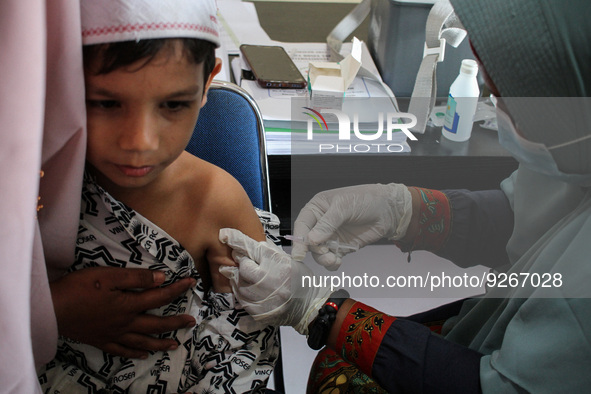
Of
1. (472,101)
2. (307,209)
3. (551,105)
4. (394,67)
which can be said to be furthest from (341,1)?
(551,105)

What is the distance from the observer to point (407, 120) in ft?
5.18

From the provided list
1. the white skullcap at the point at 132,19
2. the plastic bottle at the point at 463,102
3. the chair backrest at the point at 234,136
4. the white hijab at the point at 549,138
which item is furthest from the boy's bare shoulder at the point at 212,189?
the plastic bottle at the point at 463,102

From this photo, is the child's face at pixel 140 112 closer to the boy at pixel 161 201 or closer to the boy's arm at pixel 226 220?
the boy at pixel 161 201

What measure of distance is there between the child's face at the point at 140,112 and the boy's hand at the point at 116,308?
0.67ft

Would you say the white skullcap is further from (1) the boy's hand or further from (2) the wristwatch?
Answer: (2) the wristwatch

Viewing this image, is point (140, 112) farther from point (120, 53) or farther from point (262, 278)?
point (262, 278)

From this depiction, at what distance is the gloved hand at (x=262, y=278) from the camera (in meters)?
0.98

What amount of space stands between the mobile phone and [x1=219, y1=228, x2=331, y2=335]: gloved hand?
69 cm

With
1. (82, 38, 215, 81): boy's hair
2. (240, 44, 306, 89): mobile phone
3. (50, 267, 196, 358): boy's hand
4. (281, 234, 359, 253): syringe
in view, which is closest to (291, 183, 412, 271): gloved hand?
(281, 234, 359, 253): syringe

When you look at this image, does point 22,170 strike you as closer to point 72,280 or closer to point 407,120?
point 72,280

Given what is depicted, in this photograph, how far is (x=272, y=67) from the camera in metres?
1.66

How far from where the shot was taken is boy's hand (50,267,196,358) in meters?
0.86

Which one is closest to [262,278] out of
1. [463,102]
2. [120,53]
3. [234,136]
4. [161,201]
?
[161,201]

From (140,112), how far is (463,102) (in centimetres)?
108
